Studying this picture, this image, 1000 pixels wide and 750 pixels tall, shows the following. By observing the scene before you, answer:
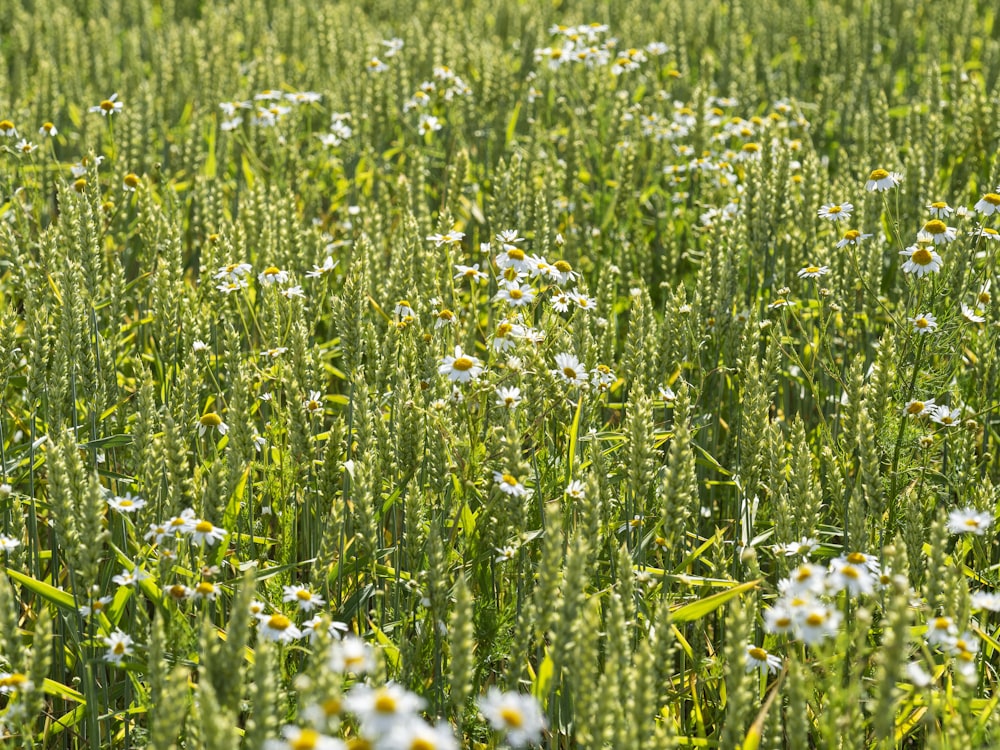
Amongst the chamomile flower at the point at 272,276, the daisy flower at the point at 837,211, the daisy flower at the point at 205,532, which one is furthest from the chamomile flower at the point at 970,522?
the chamomile flower at the point at 272,276

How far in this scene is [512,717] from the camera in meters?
1.59

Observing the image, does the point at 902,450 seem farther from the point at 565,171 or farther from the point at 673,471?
the point at 565,171

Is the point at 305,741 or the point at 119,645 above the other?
the point at 305,741

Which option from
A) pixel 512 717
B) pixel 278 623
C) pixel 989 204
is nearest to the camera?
pixel 512 717

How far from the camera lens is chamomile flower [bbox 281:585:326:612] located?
96.0 inches

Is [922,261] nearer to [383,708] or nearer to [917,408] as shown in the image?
[917,408]

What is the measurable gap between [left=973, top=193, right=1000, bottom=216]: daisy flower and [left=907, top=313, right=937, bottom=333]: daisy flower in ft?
1.85

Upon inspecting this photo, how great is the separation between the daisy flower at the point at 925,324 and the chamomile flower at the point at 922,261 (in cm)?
13

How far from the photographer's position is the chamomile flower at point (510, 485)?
2.44m

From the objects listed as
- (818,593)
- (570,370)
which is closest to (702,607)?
(818,593)

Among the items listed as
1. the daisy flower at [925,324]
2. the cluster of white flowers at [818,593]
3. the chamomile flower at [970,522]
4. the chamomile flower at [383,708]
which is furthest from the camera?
the daisy flower at [925,324]

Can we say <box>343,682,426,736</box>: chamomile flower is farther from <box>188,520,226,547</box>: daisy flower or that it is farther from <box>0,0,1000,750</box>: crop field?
<box>188,520,226,547</box>: daisy flower

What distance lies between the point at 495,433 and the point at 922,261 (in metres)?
1.56

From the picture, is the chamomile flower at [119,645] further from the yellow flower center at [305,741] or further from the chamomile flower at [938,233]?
the chamomile flower at [938,233]
